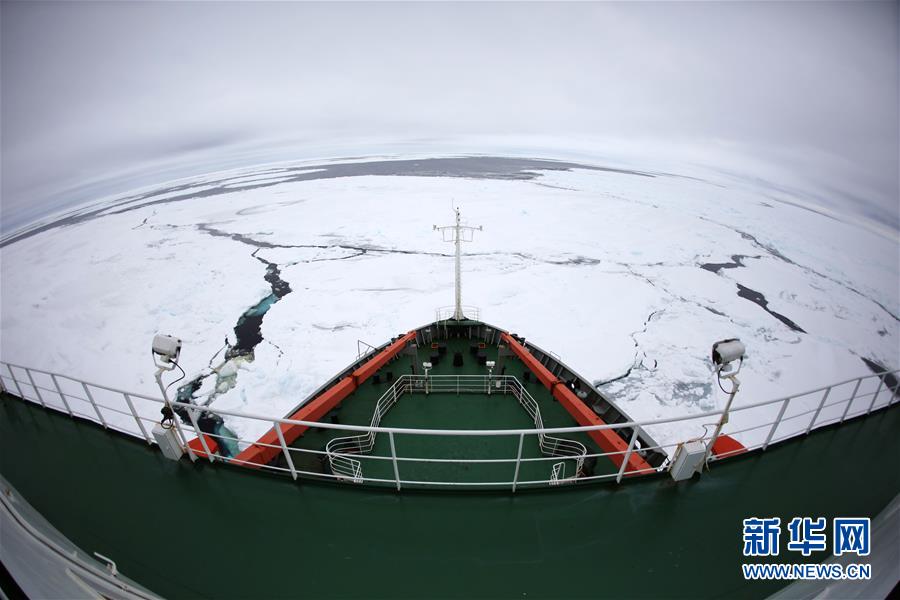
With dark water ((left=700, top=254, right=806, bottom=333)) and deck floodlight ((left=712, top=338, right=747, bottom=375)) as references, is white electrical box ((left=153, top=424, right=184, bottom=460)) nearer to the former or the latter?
deck floodlight ((left=712, top=338, right=747, bottom=375))

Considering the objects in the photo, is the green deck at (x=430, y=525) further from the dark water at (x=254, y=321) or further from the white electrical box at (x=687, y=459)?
the dark water at (x=254, y=321)

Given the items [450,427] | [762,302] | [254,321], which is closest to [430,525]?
[450,427]

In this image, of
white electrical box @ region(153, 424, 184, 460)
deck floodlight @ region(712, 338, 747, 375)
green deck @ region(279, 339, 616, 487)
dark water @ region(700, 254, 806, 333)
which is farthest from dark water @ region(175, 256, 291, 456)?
dark water @ region(700, 254, 806, 333)

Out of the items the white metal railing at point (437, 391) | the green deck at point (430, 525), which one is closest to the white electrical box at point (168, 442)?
the green deck at point (430, 525)

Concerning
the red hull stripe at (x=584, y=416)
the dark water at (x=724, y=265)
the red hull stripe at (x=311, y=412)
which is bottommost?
the dark water at (x=724, y=265)

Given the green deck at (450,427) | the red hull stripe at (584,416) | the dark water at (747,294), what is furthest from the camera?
the dark water at (747,294)

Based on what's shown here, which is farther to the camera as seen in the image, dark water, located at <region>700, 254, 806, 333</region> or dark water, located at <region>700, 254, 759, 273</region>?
dark water, located at <region>700, 254, 759, 273</region>

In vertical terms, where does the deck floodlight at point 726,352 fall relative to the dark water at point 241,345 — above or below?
above

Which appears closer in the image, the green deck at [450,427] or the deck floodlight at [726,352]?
the deck floodlight at [726,352]

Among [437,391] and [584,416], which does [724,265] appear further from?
[437,391]
